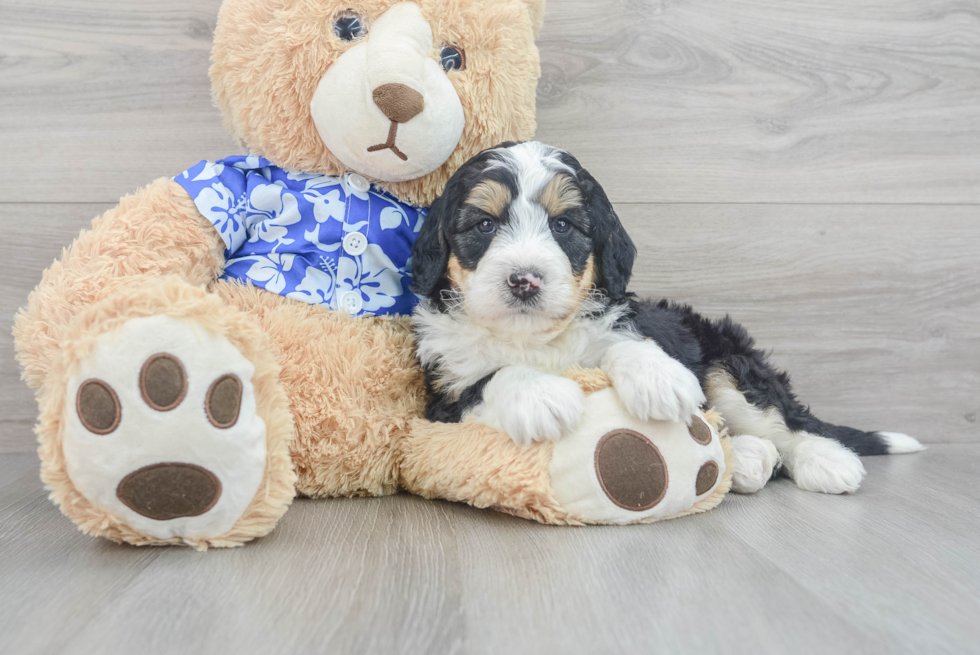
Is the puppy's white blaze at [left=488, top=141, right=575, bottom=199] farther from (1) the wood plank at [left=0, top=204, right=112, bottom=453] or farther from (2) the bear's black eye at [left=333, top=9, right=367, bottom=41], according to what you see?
(1) the wood plank at [left=0, top=204, right=112, bottom=453]

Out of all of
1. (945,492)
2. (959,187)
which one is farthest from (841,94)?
(945,492)

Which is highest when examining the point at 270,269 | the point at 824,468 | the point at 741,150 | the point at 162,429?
the point at 741,150

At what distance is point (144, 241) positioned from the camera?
1.48 m

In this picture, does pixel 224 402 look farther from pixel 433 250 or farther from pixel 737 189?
pixel 737 189

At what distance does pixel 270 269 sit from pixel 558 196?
27.0 inches

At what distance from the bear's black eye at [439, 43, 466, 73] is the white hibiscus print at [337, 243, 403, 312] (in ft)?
1.48

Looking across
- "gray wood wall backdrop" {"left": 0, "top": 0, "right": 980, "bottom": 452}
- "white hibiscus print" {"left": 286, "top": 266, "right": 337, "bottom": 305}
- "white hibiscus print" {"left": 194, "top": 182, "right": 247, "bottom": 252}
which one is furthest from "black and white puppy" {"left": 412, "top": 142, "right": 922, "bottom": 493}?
"gray wood wall backdrop" {"left": 0, "top": 0, "right": 980, "bottom": 452}

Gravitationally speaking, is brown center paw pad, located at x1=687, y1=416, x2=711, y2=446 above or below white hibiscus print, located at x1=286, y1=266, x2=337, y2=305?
below

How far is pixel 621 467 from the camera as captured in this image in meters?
1.34

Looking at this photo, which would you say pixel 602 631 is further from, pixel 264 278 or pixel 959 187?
pixel 959 187

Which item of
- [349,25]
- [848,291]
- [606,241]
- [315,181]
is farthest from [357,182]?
[848,291]

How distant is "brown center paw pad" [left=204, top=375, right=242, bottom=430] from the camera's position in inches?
44.3

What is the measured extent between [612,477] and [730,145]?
1.42 meters

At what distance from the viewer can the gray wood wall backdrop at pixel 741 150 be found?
2.13 metres
